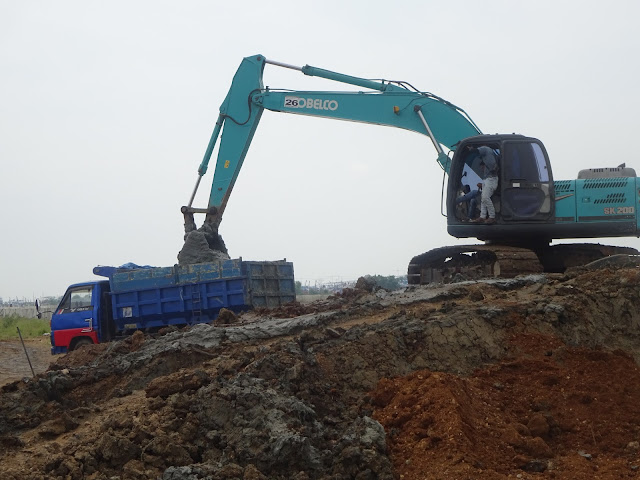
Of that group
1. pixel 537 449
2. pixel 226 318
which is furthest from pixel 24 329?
pixel 537 449

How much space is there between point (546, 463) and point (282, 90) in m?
10.6

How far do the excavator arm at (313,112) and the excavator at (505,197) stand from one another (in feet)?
0.07

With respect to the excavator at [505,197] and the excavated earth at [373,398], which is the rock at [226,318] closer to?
the excavated earth at [373,398]

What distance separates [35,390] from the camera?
8.61m

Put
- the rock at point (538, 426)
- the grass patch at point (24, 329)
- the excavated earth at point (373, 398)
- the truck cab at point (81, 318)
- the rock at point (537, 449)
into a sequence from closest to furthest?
the excavated earth at point (373, 398), the rock at point (537, 449), the rock at point (538, 426), the truck cab at point (81, 318), the grass patch at point (24, 329)

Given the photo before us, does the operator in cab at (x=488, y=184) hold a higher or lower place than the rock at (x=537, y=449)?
higher

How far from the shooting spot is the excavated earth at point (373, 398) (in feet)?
20.6

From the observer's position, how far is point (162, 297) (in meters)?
15.3

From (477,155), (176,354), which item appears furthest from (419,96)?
(176,354)

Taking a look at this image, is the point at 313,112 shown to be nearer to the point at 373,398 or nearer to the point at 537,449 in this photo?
the point at 373,398

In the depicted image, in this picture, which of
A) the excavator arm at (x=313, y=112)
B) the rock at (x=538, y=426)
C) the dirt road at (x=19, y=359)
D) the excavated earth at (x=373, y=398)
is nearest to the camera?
the excavated earth at (x=373, y=398)

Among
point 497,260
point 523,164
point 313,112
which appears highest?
point 313,112

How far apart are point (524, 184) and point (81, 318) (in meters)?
9.26

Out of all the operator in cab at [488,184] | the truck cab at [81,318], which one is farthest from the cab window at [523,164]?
the truck cab at [81,318]
